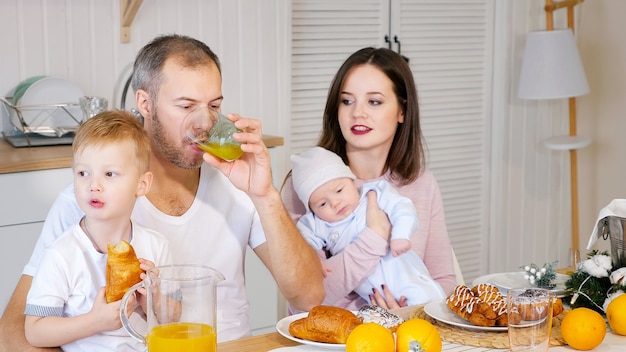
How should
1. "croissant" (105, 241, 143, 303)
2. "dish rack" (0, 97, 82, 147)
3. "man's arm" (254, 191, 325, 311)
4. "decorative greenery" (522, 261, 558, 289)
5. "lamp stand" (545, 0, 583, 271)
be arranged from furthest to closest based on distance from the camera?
"lamp stand" (545, 0, 583, 271), "dish rack" (0, 97, 82, 147), "man's arm" (254, 191, 325, 311), "decorative greenery" (522, 261, 558, 289), "croissant" (105, 241, 143, 303)

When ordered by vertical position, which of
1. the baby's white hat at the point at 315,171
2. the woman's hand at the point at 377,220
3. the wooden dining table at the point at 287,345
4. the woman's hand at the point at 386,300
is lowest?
the woman's hand at the point at 386,300

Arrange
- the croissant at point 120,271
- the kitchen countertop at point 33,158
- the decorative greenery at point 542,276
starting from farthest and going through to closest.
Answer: the kitchen countertop at point 33,158
the decorative greenery at point 542,276
the croissant at point 120,271

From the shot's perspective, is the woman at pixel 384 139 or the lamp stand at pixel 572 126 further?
the lamp stand at pixel 572 126

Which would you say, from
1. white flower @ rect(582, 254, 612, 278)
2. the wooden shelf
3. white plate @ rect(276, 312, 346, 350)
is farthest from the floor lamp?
white plate @ rect(276, 312, 346, 350)

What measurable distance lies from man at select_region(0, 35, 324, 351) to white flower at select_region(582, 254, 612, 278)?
629mm

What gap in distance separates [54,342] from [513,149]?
3.05m

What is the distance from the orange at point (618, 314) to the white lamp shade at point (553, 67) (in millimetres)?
2358

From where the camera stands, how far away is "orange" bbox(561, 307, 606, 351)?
1601 millimetres

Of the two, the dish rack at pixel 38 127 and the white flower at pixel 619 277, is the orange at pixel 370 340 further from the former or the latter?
the dish rack at pixel 38 127

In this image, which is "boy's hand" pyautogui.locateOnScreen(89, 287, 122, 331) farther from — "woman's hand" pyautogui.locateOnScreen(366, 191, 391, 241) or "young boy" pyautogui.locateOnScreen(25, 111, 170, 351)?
"woman's hand" pyautogui.locateOnScreen(366, 191, 391, 241)

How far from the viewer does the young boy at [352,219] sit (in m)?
2.26

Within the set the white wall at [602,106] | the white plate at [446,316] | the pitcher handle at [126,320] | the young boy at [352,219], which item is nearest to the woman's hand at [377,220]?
the young boy at [352,219]

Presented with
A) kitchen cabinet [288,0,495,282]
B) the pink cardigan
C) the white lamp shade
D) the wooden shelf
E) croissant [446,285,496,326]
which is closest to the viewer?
croissant [446,285,496,326]

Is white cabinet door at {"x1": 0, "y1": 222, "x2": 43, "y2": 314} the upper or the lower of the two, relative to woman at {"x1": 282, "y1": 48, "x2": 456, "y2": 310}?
lower
